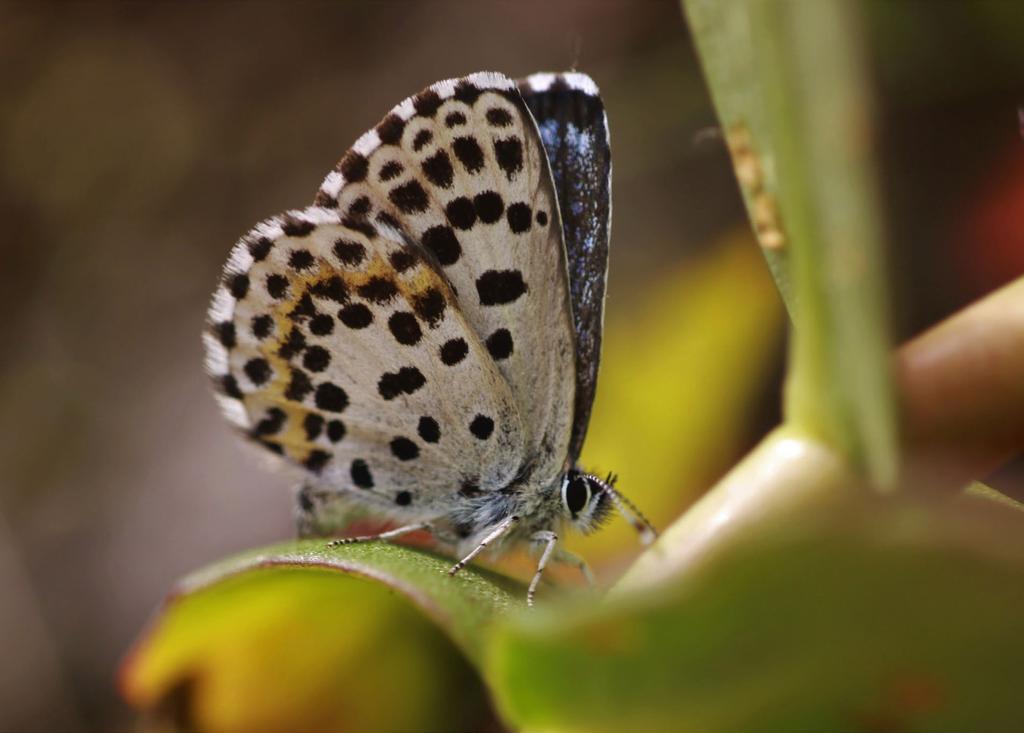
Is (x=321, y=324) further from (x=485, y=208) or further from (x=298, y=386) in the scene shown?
(x=485, y=208)

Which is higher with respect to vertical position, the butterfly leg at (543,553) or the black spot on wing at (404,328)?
the black spot on wing at (404,328)

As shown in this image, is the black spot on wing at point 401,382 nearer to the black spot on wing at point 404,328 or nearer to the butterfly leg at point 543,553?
the black spot on wing at point 404,328

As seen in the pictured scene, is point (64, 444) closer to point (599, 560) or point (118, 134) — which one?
point (118, 134)

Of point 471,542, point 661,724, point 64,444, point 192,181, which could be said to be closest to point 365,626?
point 471,542

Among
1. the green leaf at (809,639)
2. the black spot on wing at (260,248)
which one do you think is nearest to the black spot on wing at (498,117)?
the black spot on wing at (260,248)

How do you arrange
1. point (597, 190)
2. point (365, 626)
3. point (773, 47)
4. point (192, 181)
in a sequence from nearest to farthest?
1. point (773, 47)
2. point (365, 626)
3. point (597, 190)
4. point (192, 181)

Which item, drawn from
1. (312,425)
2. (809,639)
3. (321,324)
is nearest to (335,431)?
(312,425)

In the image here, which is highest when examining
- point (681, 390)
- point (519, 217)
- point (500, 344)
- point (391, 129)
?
point (391, 129)

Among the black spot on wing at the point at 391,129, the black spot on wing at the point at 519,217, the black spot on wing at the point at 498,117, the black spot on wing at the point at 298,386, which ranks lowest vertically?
the black spot on wing at the point at 298,386
